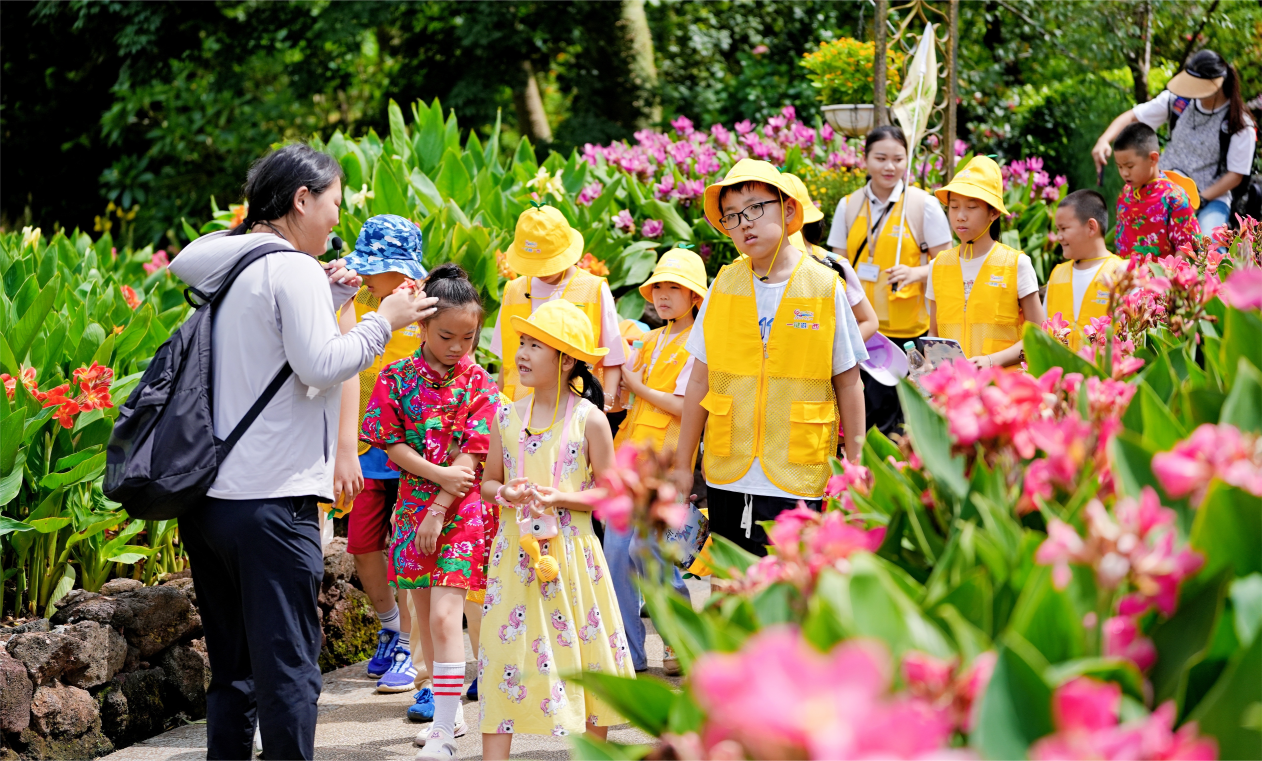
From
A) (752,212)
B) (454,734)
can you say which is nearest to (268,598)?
(454,734)

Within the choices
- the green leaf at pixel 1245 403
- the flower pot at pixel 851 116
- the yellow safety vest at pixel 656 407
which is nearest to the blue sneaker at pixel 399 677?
the yellow safety vest at pixel 656 407

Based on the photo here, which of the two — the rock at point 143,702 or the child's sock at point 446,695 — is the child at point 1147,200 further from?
the rock at point 143,702

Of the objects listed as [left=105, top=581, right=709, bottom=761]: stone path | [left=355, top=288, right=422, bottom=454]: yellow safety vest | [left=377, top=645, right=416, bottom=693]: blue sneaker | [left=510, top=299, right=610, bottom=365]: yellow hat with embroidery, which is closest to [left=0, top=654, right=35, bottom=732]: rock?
[left=105, top=581, right=709, bottom=761]: stone path

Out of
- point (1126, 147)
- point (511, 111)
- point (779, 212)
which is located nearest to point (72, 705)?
point (779, 212)

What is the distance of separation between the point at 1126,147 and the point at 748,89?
824cm

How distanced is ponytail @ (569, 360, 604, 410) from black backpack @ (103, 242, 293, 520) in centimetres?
95

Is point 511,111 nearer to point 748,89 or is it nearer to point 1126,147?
point 748,89

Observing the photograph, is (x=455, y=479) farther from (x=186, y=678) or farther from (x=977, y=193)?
(x=977, y=193)

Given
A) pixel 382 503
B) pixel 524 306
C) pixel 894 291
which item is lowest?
pixel 382 503

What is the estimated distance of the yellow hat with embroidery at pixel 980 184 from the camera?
15.3ft

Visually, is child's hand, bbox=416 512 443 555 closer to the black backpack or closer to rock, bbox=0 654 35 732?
the black backpack

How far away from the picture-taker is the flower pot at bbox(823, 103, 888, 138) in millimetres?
7844

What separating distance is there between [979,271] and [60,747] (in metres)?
3.81

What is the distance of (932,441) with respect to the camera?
1.46 meters
